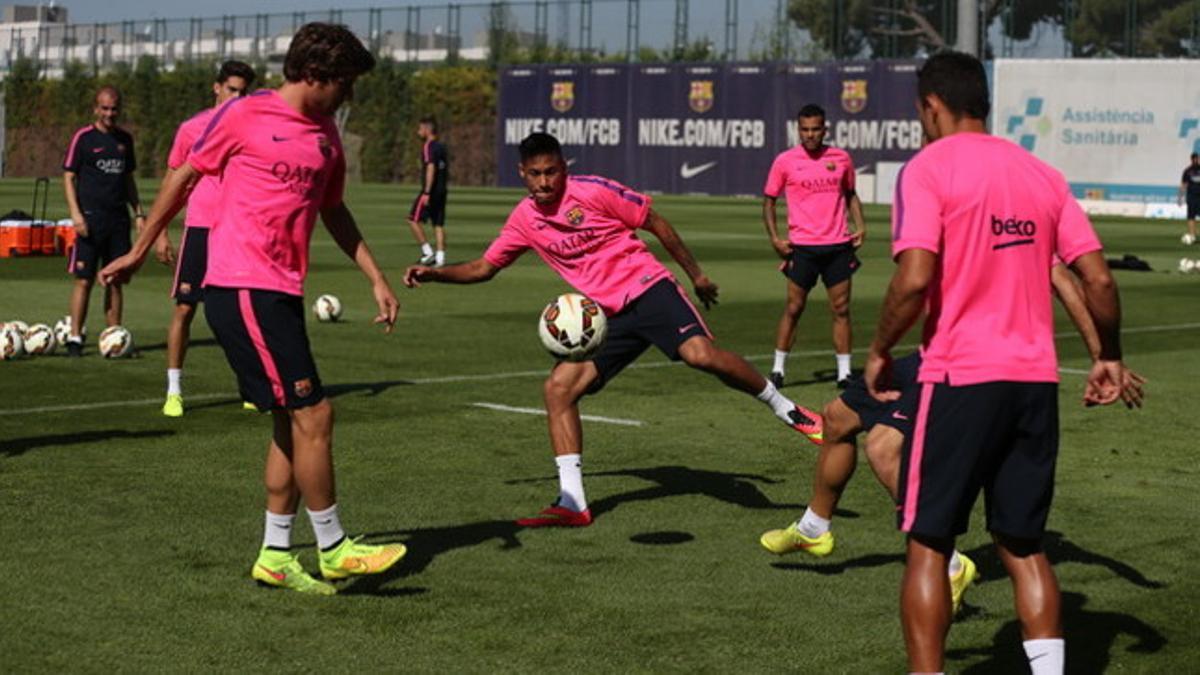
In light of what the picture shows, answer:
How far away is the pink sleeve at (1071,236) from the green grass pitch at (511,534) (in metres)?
1.65

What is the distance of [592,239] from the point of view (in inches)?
386

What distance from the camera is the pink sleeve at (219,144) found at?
777cm

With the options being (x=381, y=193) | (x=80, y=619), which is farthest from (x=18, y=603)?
(x=381, y=193)

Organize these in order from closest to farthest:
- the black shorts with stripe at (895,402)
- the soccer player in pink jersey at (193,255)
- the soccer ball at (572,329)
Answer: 1. the black shorts with stripe at (895,402)
2. the soccer ball at (572,329)
3. the soccer player in pink jersey at (193,255)

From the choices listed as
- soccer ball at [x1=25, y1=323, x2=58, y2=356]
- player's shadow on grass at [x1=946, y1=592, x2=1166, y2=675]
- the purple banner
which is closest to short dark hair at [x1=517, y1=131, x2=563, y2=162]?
player's shadow on grass at [x1=946, y1=592, x2=1166, y2=675]

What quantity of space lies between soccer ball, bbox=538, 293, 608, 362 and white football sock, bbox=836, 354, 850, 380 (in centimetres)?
579

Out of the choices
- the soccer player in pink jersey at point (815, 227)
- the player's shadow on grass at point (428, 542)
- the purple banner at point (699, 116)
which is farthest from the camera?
the purple banner at point (699, 116)

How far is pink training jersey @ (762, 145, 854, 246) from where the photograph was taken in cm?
1542

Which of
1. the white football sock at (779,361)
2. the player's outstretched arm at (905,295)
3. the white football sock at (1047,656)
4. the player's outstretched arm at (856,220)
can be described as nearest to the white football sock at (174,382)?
the white football sock at (779,361)

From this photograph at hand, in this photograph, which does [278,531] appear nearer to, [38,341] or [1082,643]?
[1082,643]

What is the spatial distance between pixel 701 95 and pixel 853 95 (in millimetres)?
6546

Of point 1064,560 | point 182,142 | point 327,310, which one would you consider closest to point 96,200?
point 327,310

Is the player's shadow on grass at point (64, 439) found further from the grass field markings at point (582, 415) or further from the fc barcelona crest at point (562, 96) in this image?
the fc barcelona crest at point (562, 96)

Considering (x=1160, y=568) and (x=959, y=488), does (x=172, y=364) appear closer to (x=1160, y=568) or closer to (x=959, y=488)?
(x=1160, y=568)
